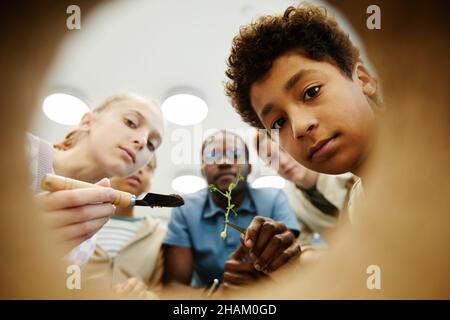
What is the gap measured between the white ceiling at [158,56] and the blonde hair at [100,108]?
1cm

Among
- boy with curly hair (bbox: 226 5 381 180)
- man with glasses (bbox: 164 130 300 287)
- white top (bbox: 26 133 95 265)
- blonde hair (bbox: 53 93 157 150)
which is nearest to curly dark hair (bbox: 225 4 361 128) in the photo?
boy with curly hair (bbox: 226 5 381 180)

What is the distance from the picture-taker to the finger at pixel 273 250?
0.90 m

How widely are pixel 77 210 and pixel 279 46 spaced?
0.55 metres

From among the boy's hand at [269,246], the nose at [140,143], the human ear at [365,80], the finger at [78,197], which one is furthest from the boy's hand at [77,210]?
the human ear at [365,80]

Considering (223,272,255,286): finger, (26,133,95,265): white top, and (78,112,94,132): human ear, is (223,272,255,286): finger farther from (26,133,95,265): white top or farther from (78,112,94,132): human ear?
(78,112,94,132): human ear

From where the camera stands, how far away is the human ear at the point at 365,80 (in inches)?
36.5

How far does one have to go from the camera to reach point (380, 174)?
3.07 ft

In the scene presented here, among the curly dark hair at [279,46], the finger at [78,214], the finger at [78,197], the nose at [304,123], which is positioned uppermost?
the curly dark hair at [279,46]

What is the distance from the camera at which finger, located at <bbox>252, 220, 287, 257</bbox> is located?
90 cm

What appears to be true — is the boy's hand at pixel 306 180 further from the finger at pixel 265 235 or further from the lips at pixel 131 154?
the lips at pixel 131 154

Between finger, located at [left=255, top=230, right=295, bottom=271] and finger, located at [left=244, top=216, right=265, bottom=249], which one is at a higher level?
finger, located at [left=244, top=216, right=265, bottom=249]

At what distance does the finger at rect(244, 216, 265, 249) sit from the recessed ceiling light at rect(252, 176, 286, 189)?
80mm

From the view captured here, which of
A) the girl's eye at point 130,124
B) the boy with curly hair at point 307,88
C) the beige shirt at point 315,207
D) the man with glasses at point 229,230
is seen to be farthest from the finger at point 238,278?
the girl's eye at point 130,124

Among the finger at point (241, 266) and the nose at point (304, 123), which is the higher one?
the nose at point (304, 123)
